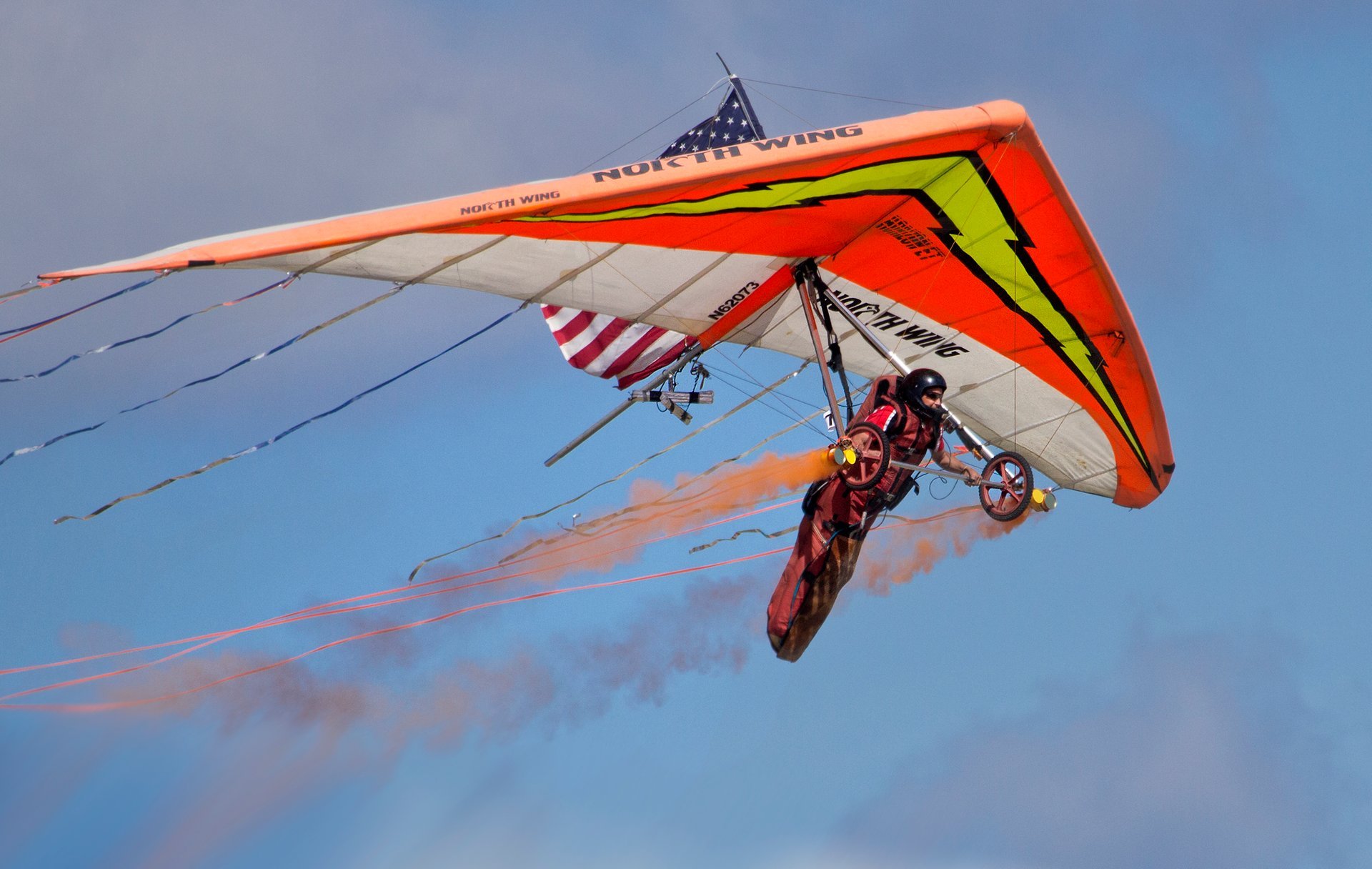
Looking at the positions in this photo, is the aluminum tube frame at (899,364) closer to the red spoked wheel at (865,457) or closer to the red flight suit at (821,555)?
the red flight suit at (821,555)

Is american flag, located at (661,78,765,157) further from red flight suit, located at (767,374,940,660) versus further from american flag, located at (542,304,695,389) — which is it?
red flight suit, located at (767,374,940,660)

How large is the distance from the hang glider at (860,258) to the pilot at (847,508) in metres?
2.12

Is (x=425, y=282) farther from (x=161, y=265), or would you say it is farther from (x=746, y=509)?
(x=746, y=509)

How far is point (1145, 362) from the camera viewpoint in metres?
21.5

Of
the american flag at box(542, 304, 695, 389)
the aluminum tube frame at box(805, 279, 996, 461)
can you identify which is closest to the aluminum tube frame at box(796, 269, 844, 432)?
the aluminum tube frame at box(805, 279, 996, 461)

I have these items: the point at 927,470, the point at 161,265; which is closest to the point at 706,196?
the point at 927,470

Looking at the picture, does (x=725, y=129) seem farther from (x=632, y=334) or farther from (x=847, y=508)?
(x=847, y=508)

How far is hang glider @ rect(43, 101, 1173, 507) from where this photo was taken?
16.8 m

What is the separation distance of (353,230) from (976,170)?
24.9 feet

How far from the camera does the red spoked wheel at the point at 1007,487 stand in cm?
1800

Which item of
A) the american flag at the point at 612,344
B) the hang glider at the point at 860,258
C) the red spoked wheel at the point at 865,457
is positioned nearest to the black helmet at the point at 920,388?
the red spoked wheel at the point at 865,457

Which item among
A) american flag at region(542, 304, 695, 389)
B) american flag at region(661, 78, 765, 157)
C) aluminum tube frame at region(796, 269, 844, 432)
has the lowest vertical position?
aluminum tube frame at region(796, 269, 844, 432)

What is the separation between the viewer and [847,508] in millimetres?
19797

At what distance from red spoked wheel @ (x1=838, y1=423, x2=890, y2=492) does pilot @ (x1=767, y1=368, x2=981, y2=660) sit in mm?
337
